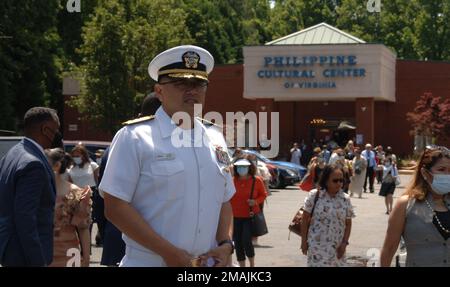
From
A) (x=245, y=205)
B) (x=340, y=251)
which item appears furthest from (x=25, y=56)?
(x=340, y=251)

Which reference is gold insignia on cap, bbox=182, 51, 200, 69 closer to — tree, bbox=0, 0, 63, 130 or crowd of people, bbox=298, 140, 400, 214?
crowd of people, bbox=298, 140, 400, 214

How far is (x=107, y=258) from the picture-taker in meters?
7.34

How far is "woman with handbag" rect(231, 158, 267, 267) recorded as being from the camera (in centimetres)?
1310

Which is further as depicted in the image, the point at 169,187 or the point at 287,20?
the point at 287,20

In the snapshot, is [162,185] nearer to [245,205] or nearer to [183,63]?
[183,63]

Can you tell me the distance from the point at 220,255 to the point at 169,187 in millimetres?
435

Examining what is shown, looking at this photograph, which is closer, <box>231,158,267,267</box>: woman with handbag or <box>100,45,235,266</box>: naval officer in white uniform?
<box>100,45,235,266</box>: naval officer in white uniform

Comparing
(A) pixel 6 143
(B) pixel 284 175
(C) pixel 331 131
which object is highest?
(A) pixel 6 143

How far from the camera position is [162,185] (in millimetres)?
4230

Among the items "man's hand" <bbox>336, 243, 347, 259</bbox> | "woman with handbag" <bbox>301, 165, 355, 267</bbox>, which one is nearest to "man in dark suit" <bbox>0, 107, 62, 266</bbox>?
"woman with handbag" <bbox>301, 165, 355, 267</bbox>

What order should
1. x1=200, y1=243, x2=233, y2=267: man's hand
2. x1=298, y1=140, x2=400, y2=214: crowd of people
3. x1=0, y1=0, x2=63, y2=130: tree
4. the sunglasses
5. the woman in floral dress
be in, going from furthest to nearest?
x1=0, y1=0, x2=63, y2=130: tree → x1=298, y1=140, x2=400, y2=214: crowd of people → the woman in floral dress → the sunglasses → x1=200, y1=243, x2=233, y2=267: man's hand
